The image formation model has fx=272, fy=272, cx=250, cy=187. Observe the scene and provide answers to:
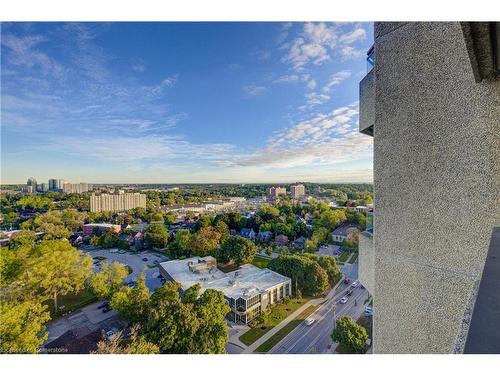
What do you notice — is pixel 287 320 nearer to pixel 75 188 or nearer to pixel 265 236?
Result: pixel 265 236

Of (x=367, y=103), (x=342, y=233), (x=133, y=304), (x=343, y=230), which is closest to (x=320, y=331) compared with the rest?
(x=133, y=304)

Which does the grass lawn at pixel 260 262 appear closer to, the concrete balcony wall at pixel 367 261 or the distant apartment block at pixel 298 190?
the concrete balcony wall at pixel 367 261

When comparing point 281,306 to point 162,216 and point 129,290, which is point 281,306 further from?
point 162,216

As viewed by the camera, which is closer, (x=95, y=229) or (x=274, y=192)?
(x=95, y=229)

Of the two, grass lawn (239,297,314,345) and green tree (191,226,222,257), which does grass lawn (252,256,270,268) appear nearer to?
green tree (191,226,222,257)

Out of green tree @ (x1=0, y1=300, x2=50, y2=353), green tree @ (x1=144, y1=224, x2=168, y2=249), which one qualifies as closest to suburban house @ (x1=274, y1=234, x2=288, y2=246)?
green tree @ (x1=144, y1=224, x2=168, y2=249)

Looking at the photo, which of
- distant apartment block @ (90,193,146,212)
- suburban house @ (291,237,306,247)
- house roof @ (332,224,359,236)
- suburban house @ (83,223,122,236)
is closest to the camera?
suburban house @ (291,237,306,247)

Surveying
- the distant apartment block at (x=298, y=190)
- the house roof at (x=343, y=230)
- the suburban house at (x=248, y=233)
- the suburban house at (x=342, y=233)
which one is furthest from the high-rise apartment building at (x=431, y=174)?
the distant apartment block at (x=298, y=190)

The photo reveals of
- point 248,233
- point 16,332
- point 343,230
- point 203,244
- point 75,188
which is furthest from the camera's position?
point 75,188
